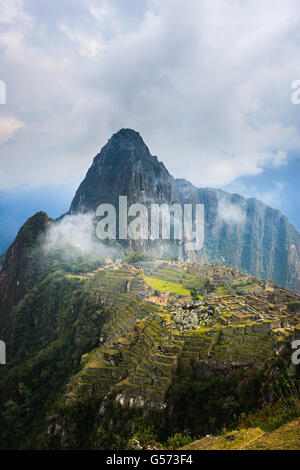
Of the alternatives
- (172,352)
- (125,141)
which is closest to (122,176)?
(125,141)

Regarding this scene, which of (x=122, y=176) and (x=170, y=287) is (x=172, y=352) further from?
(x=122, y=176)

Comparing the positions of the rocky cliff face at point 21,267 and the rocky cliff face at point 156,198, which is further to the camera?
the rocky cliff face at point 156,198

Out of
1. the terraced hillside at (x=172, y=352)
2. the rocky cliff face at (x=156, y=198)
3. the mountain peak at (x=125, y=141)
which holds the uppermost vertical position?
the mountain peak at (x=125, y=141)

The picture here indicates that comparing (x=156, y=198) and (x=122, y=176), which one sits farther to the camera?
(x=156, y=198)

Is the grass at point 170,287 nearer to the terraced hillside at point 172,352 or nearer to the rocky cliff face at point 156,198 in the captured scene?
the terraced hillside at point 172,352

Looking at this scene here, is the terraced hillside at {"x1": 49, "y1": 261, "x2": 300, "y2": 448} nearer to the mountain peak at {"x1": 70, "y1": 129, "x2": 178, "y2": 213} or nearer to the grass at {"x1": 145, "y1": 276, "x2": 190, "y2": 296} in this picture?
the grass at {"x1": 145, "y1": 276, "x2": 190, "y2": 296}

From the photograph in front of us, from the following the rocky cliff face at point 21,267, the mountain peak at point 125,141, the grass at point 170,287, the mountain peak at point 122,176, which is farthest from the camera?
the mountain peak at point 125,141

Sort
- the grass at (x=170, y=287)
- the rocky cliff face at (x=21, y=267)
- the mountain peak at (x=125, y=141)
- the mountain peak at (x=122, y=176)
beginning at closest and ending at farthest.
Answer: the grass at (x=170, y=287)
the rocky cliff face at (x=21, y=267)
the mountain peak at (x=122, y=176)
the mountain peak at (x=125, y=141)

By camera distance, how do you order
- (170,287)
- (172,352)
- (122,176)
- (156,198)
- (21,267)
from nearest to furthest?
(172,352)
(170,287)
(21,267)
(122,176)
(156,198)

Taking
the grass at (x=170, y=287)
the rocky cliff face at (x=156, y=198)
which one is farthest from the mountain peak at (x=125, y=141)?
the grass at (x=170, y=287)

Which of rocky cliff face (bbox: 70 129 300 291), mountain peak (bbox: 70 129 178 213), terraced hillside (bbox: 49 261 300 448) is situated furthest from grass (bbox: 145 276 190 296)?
mountain peak (bbox: 70 129 178 213)

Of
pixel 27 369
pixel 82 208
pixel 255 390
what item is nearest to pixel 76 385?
pixel 255 390
